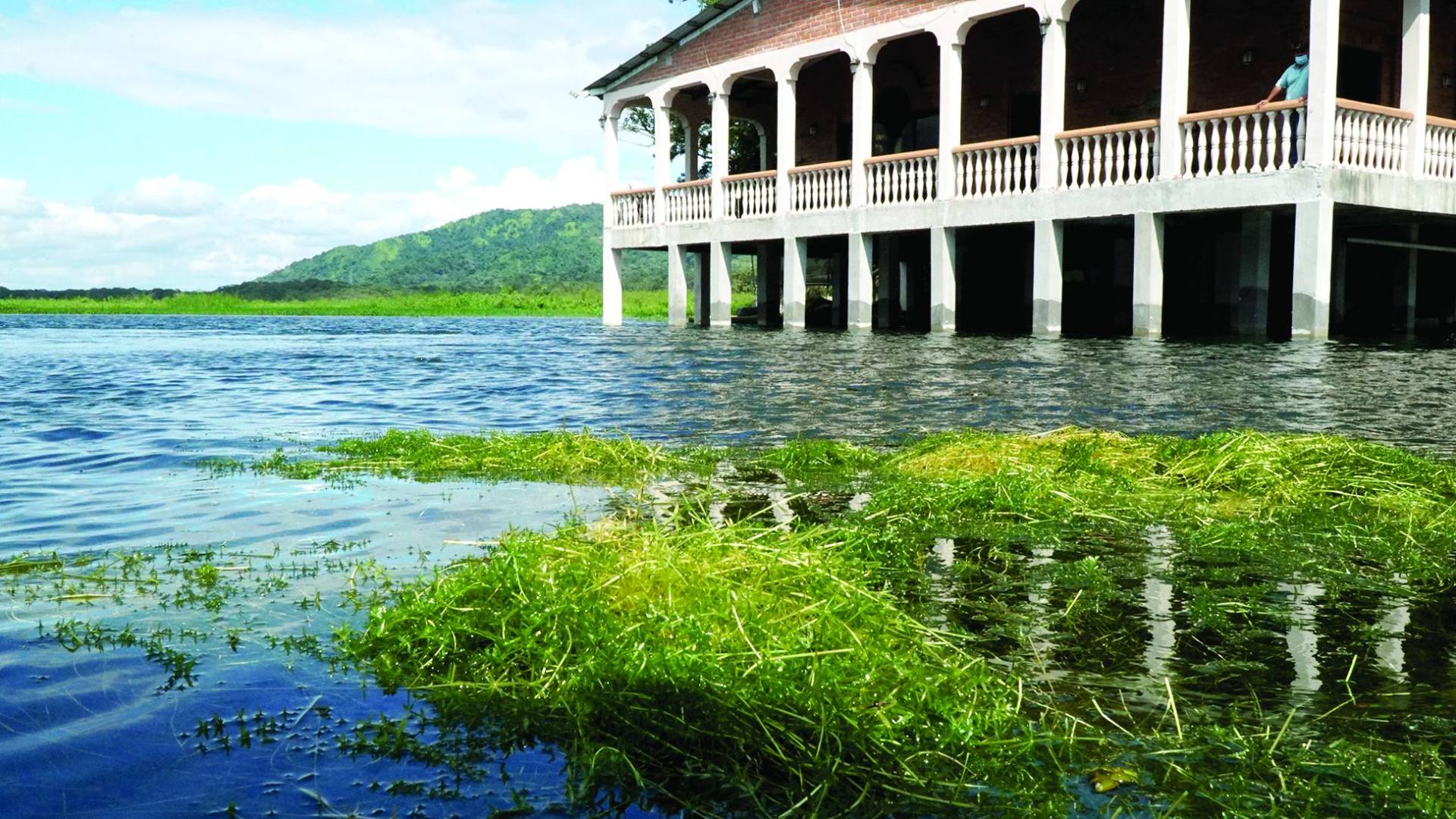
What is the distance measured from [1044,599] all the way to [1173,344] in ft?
45.1

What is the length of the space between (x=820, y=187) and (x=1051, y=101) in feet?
18.2

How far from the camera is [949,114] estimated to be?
20.7 metres

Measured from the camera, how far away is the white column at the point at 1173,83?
17.1m

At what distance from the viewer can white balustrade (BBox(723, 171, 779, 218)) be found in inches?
976

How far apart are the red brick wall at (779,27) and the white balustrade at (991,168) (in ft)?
7.70

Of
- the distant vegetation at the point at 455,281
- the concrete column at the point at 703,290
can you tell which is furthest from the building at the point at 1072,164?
the distant vegetation at the point at 455,281

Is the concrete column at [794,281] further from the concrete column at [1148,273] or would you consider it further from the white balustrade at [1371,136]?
the white balustrade at [1371,136]

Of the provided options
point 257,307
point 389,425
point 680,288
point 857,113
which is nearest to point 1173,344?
point 857,113

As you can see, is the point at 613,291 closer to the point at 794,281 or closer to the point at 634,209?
the point at 634,209

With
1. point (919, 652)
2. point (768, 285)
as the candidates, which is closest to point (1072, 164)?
point (768, 285)

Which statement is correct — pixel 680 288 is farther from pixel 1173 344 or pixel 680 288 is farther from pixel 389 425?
pixel 389 425

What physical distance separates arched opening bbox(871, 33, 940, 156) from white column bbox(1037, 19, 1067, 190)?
21.6ft

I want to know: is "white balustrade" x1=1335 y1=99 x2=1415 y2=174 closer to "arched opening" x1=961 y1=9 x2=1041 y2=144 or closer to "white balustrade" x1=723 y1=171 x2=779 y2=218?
"arched opening" x1=961 y1=9 x2=1041 y2=144

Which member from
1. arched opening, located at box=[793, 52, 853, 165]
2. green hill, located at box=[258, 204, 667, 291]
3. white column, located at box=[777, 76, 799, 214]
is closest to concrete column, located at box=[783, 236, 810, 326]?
white column, located at box=[777, 76, 799, 214]
